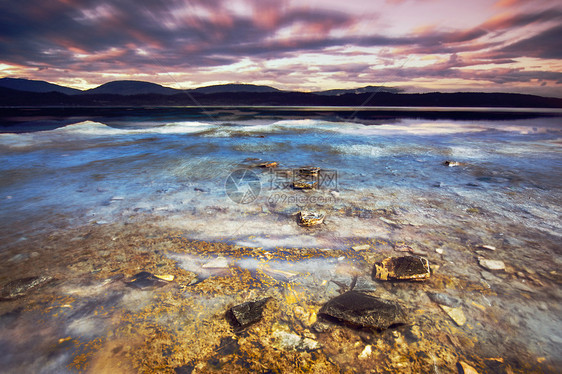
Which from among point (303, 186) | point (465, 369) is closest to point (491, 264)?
point (465, 369)

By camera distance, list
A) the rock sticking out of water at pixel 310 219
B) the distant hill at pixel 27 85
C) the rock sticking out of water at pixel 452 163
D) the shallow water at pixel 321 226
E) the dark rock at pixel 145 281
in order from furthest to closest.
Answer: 1. the distant hill at pixel 27 85
2. the rock sticking out of water at pixel 452 163
3. the rock sticking out of water at pixel 310 219
4. the dark rock at pixel 145 281
5. the shallow water at pixel 321 226

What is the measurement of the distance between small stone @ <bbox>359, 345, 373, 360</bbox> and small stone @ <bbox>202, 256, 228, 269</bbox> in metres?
1.45

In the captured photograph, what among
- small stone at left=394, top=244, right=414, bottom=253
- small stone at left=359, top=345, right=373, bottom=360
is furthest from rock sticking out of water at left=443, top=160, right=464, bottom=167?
small stone at left=359, top=345, right=373, bottom=360

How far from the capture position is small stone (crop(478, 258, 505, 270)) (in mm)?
2478

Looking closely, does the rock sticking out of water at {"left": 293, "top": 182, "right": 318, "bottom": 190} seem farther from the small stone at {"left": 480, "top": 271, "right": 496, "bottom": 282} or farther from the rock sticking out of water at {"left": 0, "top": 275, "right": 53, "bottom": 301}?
the rock sticking out of water at {"left": 0, "top": 275, "right": 53, "bottom": 301}

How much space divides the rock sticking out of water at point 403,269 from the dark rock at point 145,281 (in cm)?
205

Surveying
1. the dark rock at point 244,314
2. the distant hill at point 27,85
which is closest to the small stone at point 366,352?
the dark rock at point 244,314

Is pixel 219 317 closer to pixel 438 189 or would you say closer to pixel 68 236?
pixel 68 236

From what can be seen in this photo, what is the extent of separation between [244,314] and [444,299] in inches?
66.3

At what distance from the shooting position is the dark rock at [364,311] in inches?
71.9

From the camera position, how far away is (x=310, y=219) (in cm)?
342

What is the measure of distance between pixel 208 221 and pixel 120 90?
21785 cm

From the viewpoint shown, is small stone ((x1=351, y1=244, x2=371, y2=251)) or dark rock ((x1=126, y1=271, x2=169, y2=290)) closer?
dark rock ((x1=126, y1=271, x2=169, y2=290))

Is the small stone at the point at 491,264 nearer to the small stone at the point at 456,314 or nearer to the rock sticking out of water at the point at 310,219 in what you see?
the small stone at the point at 456,314
